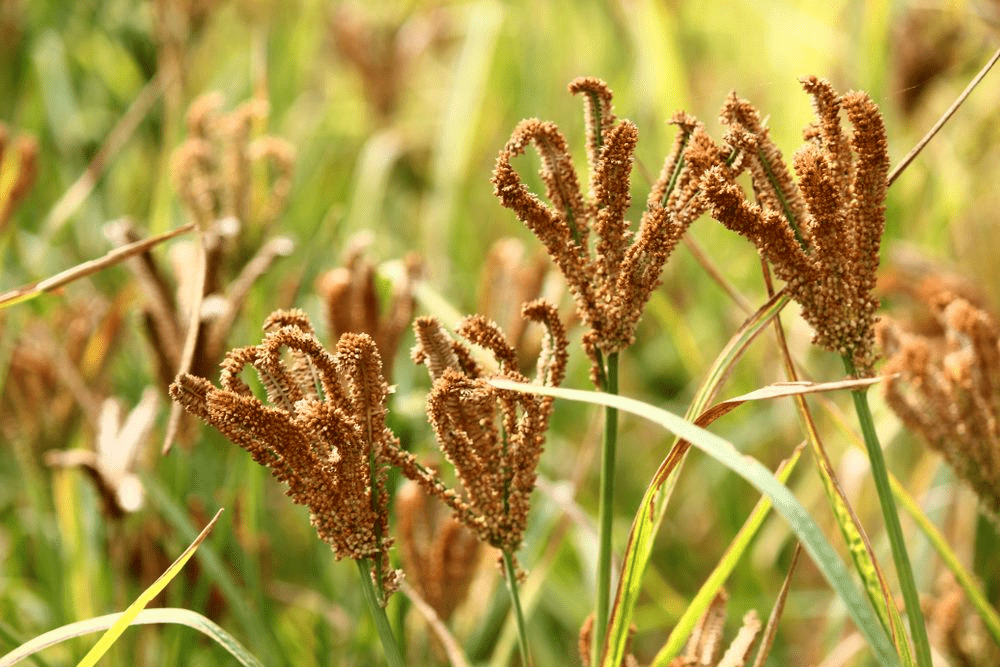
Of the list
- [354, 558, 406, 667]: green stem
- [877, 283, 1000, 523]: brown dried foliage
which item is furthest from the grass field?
[354, 558, 406, 667]: green stem

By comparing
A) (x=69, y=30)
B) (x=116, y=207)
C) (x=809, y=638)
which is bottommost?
(x=809, y=638)

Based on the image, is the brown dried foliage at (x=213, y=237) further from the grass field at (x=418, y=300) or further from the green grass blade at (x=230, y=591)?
the green grass blade at (x=230, y=591)

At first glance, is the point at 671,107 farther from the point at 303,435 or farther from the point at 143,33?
the point at 303,435

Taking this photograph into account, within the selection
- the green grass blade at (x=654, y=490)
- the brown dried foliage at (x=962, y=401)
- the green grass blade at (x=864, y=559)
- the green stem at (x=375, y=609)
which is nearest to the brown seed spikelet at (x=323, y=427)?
the green stem at (x=375, y=609)

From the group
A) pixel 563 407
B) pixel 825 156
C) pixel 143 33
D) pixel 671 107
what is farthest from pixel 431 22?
pixel 825 156

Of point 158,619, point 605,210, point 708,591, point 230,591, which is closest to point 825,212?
point 605,210
